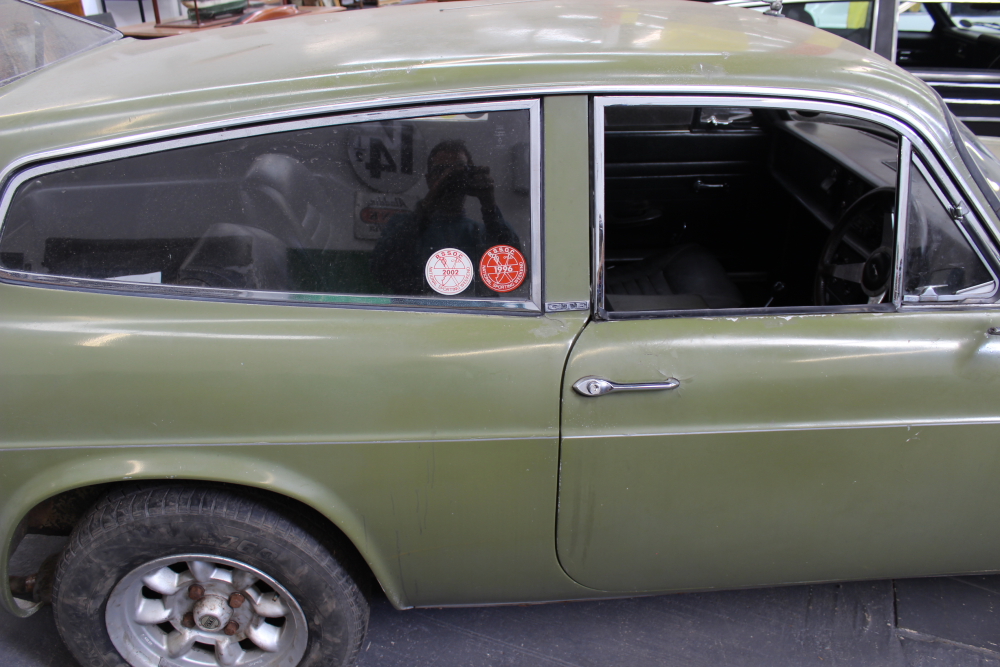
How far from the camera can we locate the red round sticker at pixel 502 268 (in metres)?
1.69

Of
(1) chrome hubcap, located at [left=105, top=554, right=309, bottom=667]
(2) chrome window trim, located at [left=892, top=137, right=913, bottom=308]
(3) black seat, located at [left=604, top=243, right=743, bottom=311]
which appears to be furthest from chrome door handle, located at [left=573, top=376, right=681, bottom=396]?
(3) black seat, located at [left=604, top=243, right=743, bottom=311]

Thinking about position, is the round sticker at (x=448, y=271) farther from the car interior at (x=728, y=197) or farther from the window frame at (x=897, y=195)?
the car interior at (x=728, y=197)

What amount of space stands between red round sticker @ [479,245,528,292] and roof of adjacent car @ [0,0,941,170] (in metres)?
0.35

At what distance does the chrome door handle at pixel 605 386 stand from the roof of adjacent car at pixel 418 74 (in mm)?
652

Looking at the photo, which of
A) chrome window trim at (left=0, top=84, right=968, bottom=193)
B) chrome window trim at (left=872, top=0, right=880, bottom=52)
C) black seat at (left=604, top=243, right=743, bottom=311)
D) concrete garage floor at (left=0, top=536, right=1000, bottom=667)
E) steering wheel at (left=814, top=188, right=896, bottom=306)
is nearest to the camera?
chrome window trim at (left=0, top=84, right=968, bottom=193)

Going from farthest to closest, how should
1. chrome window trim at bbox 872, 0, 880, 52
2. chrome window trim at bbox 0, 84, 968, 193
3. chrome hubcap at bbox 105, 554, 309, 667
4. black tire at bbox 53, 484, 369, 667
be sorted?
chrome window trim at bbox 872, 0, 880, 52
chrome hubcap at bbox 105, 554, 309, 667
black tire at bbox 53, 484, 369, 667
chrome window trim at bbox 0, 84, 968, 193

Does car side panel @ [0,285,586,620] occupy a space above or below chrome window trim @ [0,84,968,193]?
below

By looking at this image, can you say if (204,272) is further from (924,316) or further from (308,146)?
(924,316)

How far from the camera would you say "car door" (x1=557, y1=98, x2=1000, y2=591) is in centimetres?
171

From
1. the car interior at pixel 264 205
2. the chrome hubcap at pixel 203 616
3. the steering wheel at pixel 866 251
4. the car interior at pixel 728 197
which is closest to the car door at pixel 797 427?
the steering wheel at pixel 866 251

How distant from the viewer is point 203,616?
1.94 m

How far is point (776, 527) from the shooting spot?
186cm

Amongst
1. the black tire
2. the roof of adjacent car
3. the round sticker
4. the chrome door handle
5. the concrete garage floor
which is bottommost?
the concrete garage floor

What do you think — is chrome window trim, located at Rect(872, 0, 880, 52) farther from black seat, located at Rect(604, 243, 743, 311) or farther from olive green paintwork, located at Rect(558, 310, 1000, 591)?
olive green paintwork, located at Rect(558, 310, 1000, 591)
